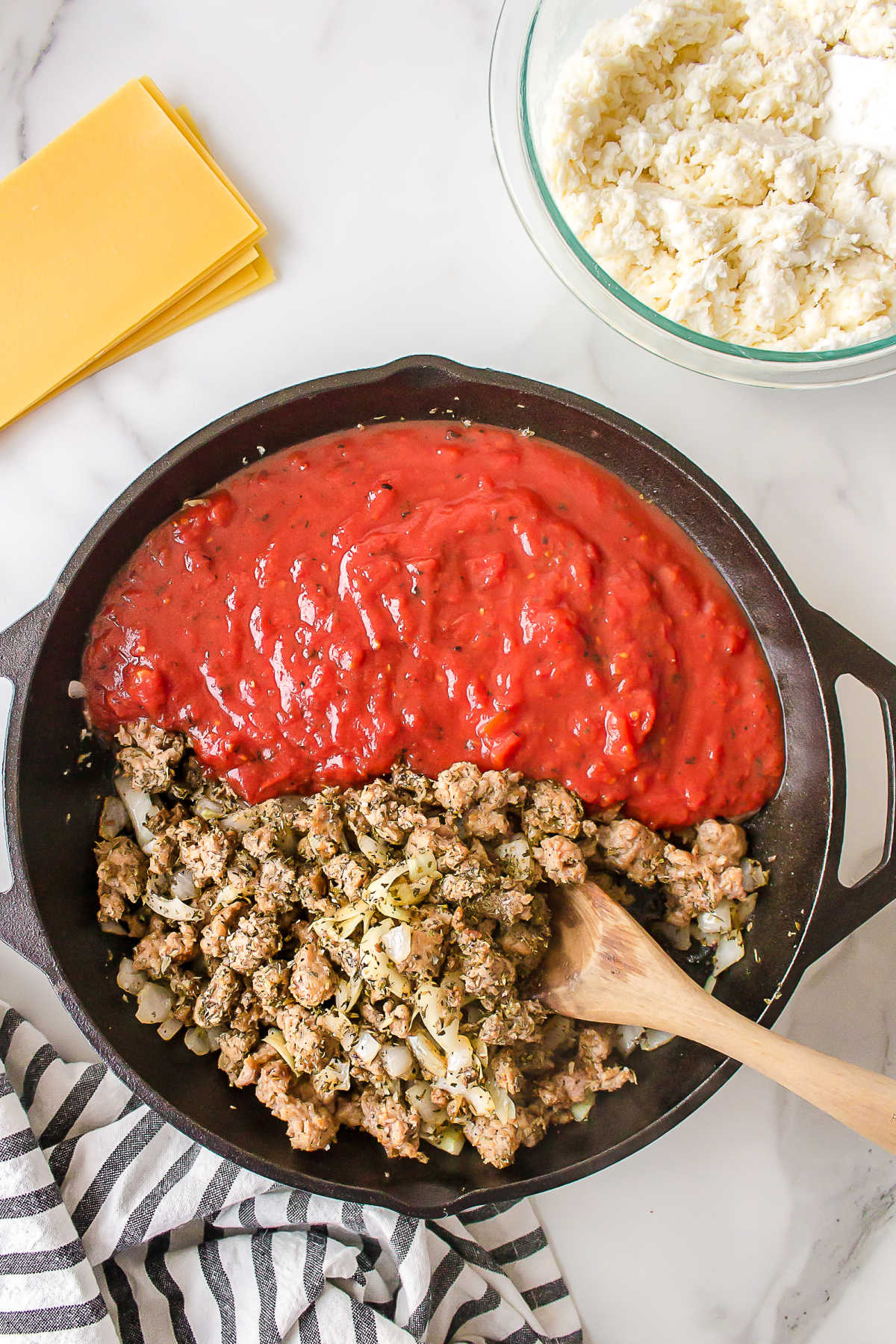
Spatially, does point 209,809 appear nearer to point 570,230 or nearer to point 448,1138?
point 448,1138

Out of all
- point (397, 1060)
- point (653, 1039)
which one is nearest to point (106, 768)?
point (397, 1060)

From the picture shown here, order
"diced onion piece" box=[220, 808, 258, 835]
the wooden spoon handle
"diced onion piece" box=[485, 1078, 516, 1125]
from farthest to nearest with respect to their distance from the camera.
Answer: "diced onion piece" box=[220, 808, 258, 835] < "diced onion piece" box=[485, 1078, 516, 1125] < the wooden spoon handle

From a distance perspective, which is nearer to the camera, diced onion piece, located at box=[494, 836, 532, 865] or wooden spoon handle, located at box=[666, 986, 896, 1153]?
wooden spoon handle, located at box=[666, 986, 896, 1153]

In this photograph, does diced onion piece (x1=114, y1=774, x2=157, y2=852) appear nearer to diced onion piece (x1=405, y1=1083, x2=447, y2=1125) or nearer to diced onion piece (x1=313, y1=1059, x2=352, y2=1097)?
diced onion piece (x1=313, y1=1059, x2=352, y2=1097)

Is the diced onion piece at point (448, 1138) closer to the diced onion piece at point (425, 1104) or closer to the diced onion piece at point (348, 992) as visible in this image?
the diced onion piece at point (425, 1104)

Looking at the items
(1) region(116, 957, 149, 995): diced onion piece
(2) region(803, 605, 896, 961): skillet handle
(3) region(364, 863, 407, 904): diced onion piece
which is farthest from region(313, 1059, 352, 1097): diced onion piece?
(2) region(803, 605, 896, 961): skillet handle

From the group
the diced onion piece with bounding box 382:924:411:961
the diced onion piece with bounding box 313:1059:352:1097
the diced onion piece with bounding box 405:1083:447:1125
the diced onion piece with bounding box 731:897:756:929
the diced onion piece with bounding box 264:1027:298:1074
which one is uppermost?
the diced onion piece with bounding box 382:924:411:961

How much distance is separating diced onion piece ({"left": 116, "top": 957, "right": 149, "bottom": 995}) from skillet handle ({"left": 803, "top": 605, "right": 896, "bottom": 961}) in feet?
4.81

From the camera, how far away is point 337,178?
2.49 meters

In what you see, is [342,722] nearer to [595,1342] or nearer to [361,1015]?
[361,1015]

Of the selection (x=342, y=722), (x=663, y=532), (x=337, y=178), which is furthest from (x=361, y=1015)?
(x=337, y=178)

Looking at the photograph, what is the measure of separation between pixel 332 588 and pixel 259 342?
2.69ft

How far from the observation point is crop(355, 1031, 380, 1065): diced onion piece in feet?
6.43

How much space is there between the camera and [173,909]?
7.02 ft
